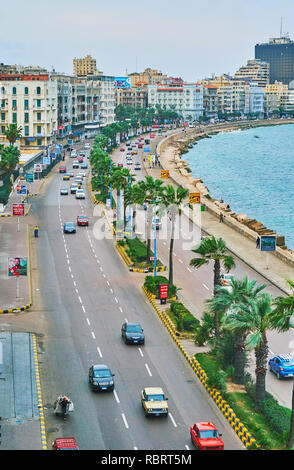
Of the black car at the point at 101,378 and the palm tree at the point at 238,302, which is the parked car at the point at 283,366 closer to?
the palm tree at the point at 238,302

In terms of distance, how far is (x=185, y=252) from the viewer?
84.8 metres

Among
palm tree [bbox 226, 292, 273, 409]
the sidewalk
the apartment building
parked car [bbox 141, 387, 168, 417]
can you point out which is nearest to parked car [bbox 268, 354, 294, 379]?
palm tree [bbox 226, 292, 273, 409]

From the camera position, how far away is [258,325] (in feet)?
141

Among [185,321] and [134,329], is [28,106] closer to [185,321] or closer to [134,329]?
[185,321]

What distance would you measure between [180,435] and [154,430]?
1424mm

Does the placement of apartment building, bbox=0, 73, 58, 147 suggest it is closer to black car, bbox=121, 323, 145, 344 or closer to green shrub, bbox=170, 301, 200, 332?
green shrub, bbox=170, 301, 200, 332

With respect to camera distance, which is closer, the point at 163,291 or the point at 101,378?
the point at 101,378

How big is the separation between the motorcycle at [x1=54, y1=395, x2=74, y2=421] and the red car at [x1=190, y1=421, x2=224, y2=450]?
22.3 ft

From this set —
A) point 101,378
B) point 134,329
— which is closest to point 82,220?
point 134,329

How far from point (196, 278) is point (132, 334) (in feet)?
62.3

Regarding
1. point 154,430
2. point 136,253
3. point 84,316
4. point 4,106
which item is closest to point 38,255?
point 136,253

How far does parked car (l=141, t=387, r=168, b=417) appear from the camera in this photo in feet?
141

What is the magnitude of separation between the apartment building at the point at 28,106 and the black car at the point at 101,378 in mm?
128830

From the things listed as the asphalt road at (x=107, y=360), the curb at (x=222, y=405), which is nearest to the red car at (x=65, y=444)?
the asphalt road at (x=107, y=360)
